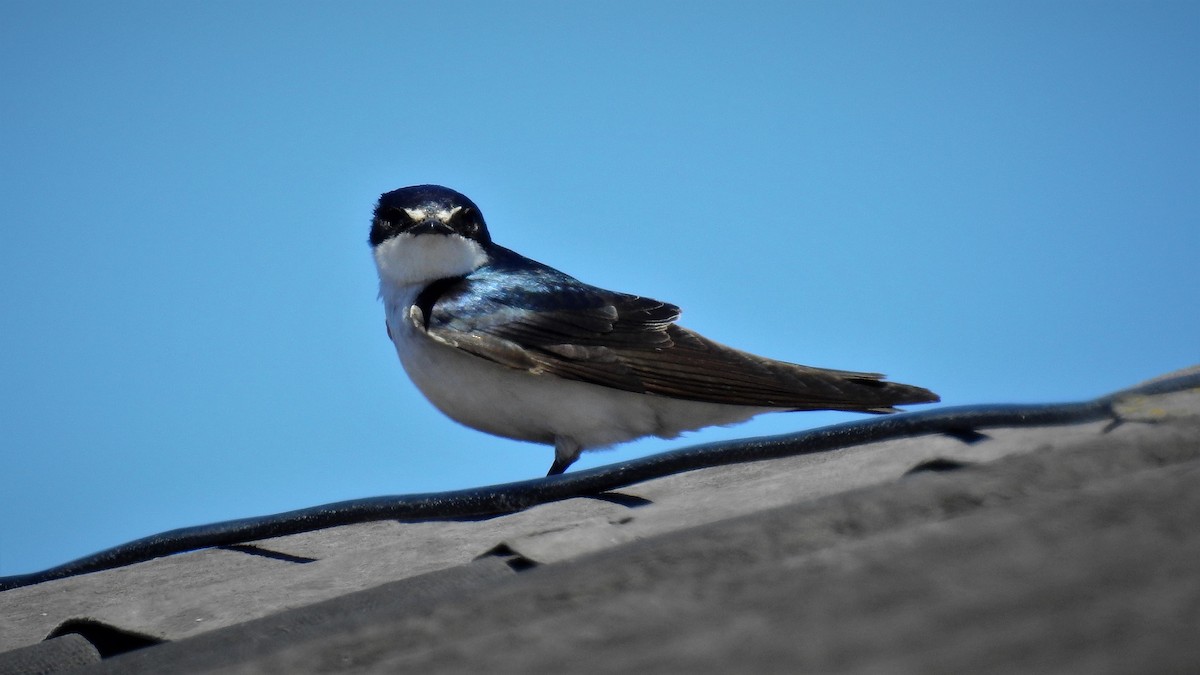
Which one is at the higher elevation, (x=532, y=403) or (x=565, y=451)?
(x=532, y=403)

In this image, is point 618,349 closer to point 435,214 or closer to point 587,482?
point 435,214

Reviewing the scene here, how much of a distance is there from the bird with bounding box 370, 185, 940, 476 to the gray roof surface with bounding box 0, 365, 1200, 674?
275 centimetres

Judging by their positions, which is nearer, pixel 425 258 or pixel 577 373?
pixel 577 373

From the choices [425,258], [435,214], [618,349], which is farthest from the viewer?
[435,214]

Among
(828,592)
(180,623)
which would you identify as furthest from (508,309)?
(828,592)

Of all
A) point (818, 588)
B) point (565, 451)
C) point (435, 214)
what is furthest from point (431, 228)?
point (818, 588)

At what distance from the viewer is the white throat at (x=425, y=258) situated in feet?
20.6

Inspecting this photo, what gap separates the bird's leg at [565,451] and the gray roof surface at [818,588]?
2.94m

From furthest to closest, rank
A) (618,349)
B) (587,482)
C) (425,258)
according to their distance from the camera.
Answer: (425,258)
(618,349)
(587,482)

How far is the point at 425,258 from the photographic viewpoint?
633 centimetres

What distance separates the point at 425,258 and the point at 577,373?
117 cm

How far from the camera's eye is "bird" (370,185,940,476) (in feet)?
17.9

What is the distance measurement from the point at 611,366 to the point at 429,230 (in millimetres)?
1260

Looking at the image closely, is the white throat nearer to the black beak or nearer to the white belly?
the black beak
